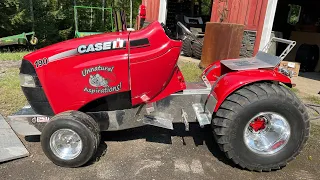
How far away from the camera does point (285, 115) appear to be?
2930mm

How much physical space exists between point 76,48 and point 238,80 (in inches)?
66.3

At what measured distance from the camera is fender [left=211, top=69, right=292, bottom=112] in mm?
2902

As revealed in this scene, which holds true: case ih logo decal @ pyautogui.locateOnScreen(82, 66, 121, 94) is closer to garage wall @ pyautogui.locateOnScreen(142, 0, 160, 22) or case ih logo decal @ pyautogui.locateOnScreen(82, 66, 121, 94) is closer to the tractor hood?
the tractor hood

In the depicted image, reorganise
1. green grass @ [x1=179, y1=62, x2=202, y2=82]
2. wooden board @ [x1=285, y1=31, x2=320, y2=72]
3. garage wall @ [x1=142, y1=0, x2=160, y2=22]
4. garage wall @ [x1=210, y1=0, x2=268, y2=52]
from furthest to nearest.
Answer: garage wall @ [x1=142, y1=0, x2=160, y2=22] → wooden board @ [x1=285, y1=31, x2=320, y2=72] → garage wall @ [x1=210, y1=0, x2=268, y2=52] → green grass @ [x1=179, y1=62, x2=202, y2=82]

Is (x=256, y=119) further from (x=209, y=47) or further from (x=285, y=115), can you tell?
(x=209, y=47)

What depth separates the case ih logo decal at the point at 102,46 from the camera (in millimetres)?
2871

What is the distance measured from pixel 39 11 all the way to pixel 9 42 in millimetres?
Answer: 2746

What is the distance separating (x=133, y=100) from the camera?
3.06m

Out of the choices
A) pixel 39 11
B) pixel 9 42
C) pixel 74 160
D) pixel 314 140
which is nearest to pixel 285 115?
pixel 314 140

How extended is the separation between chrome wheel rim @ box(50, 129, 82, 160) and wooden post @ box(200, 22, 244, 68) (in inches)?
199

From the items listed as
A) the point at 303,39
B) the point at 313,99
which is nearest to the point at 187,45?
the point at 303,39

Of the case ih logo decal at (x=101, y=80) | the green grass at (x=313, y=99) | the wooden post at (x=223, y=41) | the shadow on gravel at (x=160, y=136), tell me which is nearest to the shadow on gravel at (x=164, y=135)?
the shadow on gravel at (x=160, y=136)

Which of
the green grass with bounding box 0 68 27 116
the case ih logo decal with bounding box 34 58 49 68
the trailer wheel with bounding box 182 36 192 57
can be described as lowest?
the green grass with bounding box 0 68 27 116

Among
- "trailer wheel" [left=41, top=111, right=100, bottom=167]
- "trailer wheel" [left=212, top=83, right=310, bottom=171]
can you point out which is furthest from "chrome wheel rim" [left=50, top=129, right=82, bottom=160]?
"trailer wheel" [left=212, top=83, right=310, bottom=171]
